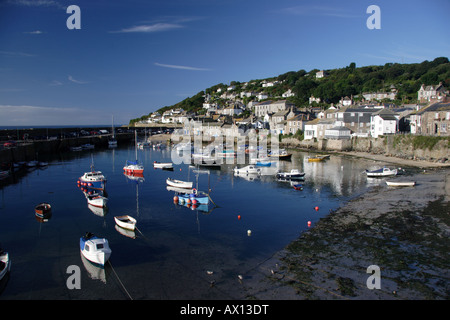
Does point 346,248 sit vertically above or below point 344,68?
below

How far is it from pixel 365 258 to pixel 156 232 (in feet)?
41.9

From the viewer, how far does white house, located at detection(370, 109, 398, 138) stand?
58375 mm

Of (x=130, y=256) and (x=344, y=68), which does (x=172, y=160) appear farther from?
(x=344, y=68)

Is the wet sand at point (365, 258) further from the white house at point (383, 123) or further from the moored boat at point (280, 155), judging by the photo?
the white house at point (383, 123)

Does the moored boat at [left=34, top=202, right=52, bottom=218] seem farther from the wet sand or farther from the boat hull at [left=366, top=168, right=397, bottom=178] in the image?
the boat hull at [left=366, top=168, right=397, bottom=178]

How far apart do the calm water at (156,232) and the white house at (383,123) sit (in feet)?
83.3

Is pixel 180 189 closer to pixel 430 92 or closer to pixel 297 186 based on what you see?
pixel 297 186

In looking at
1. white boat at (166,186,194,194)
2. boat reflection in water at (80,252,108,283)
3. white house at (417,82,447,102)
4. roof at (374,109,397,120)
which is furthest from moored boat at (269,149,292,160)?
white house at (417,82,447,102)

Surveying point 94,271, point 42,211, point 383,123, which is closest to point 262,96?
point 383,123

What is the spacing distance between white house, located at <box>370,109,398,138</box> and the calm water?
25396mm

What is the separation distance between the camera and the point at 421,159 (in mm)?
46312

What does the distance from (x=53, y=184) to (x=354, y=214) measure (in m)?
32.6

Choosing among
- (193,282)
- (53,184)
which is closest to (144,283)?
(193,282)
